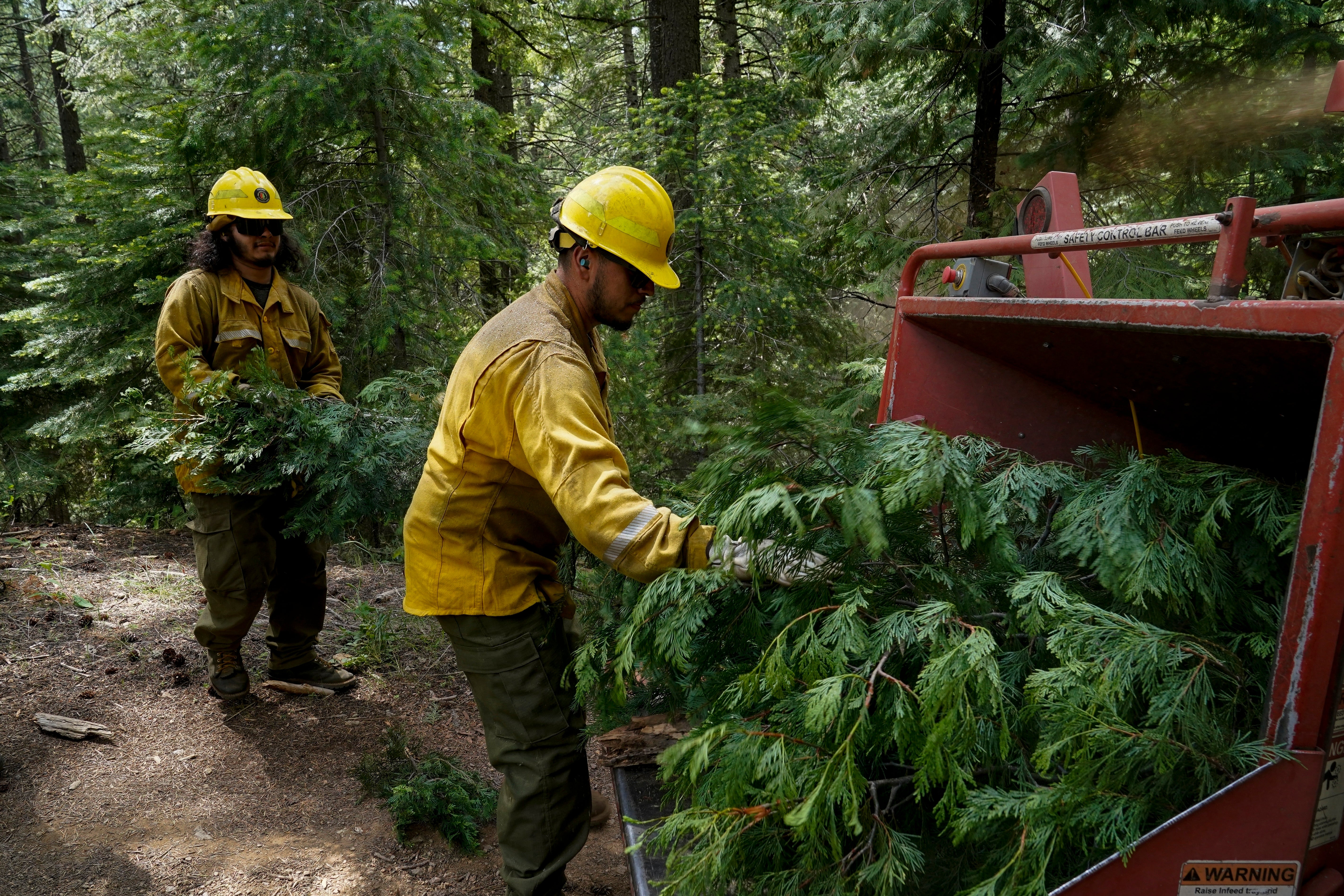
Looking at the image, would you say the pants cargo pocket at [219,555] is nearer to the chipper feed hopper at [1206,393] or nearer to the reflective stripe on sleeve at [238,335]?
the reflective stripe on sleeve at [238,335]

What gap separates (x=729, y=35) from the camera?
10.7m

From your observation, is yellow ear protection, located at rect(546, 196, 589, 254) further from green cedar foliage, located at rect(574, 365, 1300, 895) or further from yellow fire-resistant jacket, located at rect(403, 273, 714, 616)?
green cedar foliage, located at rect(574, 365, 1300, 895)

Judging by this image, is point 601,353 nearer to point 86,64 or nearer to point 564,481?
point 564,481

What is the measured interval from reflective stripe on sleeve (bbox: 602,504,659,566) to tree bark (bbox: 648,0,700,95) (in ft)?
21.2

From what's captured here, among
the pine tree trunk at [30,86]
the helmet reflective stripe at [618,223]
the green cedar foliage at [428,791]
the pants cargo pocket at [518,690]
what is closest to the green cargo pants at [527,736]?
the pants cargo pocket at [518,690]

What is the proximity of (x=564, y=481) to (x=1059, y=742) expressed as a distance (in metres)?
1.24

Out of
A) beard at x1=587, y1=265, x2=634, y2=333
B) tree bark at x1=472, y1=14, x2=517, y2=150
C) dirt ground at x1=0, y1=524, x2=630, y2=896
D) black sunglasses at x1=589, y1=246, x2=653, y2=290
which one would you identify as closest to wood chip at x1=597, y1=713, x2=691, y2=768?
A: dirt ground at x1=0, y1=524, x2=630, y2=896

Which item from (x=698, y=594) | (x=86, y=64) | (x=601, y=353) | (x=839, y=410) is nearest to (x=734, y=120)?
(x=839, y=410)

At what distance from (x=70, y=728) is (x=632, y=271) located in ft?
11.9

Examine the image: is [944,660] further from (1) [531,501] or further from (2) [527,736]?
(2) [527,736]

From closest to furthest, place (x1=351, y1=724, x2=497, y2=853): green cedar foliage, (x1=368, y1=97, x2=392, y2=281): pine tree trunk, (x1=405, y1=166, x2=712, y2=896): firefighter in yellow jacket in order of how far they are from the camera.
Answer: (x1=405, y1=166, x2=712, y2=896): firefighter in yellow jacket, (x1=351, y1=724, x2=497, y2=853): green cedar foliage, (x1=368, y1=97, x2=392, y2=281): pine tree trunk

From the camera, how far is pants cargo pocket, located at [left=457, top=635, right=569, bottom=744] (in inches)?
104

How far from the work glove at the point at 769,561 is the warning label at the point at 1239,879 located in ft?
2.99

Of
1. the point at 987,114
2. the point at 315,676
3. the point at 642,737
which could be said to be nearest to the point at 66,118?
the point at 315,676
